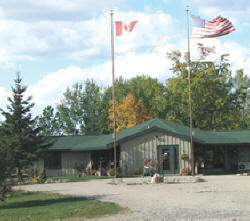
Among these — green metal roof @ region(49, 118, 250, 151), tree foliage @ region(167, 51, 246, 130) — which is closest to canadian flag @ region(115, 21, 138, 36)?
green metal roof @ region(49, 118, 250, 151)

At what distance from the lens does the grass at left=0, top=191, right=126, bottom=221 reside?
43.7 ft

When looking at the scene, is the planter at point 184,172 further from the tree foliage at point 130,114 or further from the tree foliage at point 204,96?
the tree foliage at point 130,114

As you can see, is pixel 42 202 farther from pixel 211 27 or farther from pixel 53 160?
pixel 53 160

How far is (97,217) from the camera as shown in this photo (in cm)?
1282

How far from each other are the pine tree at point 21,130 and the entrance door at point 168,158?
8.28 metres

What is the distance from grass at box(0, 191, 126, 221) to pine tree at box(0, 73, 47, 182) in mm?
10207

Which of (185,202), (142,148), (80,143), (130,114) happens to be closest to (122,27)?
(142,148)

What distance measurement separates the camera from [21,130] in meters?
29.8

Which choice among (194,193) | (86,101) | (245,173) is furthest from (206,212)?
(86,101)

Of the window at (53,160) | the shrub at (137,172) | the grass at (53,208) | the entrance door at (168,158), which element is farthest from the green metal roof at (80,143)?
the grass at (53,208)

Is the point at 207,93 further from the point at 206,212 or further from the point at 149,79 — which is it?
the point at 206,212

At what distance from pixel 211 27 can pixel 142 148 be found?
32.2 ft

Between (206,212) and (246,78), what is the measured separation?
2053 inches

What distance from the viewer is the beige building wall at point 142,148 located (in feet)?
98.7
